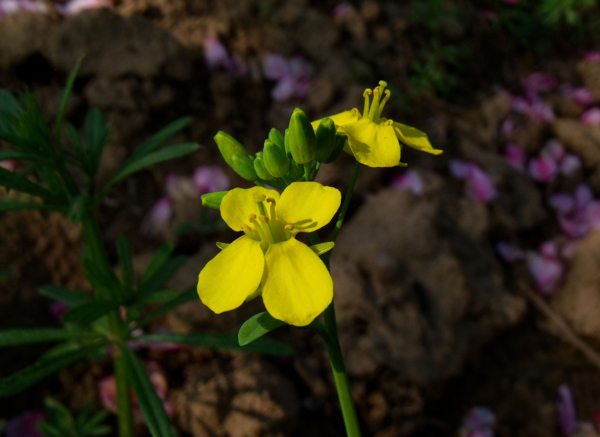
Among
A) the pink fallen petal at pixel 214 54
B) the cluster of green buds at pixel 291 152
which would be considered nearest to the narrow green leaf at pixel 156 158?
the cluster of green buds at pixel 291 152

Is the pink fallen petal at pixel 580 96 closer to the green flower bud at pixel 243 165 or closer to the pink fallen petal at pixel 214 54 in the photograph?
the pink fallen petal at pixel 214 54

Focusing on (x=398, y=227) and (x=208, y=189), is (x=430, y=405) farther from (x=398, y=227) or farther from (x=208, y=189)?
(x=208, y=189)

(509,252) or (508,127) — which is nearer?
(509,252)

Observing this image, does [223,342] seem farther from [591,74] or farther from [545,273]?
[591,74]

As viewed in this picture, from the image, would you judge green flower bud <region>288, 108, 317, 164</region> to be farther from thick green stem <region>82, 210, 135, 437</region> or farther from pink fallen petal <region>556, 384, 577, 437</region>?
pink fallen petal <region>556, 384, 577, 437</region>

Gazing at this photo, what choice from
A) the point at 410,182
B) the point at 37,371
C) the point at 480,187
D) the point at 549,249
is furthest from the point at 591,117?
the point at 37,371

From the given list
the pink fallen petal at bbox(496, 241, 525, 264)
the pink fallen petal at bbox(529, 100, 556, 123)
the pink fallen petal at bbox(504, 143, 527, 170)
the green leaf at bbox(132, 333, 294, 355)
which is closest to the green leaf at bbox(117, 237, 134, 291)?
the green leaf at bbox(132, 333, 294, 355)

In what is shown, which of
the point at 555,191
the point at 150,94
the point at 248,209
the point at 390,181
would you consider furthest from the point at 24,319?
the point at 555,191
